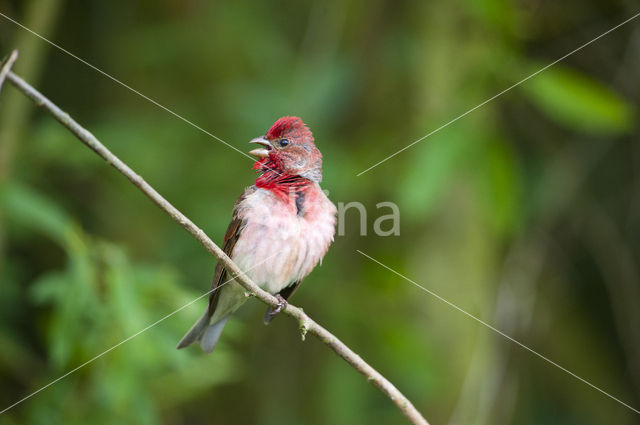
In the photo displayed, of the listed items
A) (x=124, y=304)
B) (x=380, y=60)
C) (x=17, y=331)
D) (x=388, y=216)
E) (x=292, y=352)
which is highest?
(x=380, y=60)

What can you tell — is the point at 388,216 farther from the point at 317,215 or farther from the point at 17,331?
the point at 17,331

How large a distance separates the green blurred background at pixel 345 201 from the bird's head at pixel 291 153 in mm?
1098

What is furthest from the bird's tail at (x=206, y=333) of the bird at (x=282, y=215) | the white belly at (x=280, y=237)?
the white belly at (x=280, y=237)

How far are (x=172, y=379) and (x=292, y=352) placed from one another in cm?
110

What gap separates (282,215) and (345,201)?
6.16 feet

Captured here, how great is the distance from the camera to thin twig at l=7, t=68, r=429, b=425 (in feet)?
5.55

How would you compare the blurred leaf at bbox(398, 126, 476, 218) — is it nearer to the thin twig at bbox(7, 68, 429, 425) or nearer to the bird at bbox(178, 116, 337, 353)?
the bird at bbox(178, 116, 337, 353)

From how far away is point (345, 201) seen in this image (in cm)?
473

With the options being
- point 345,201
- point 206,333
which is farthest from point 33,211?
point 345,201

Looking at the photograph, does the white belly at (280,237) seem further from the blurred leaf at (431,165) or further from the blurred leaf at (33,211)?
the blurred leaf at (33,211)

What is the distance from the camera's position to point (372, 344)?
4.75 m

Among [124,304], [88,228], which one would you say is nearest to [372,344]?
[124,304]

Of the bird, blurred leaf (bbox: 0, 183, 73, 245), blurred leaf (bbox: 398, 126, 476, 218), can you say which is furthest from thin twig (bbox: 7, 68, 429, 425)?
blurred leaf (bbox: 0, 183, 73, 245)

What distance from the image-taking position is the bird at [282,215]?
111 inches
